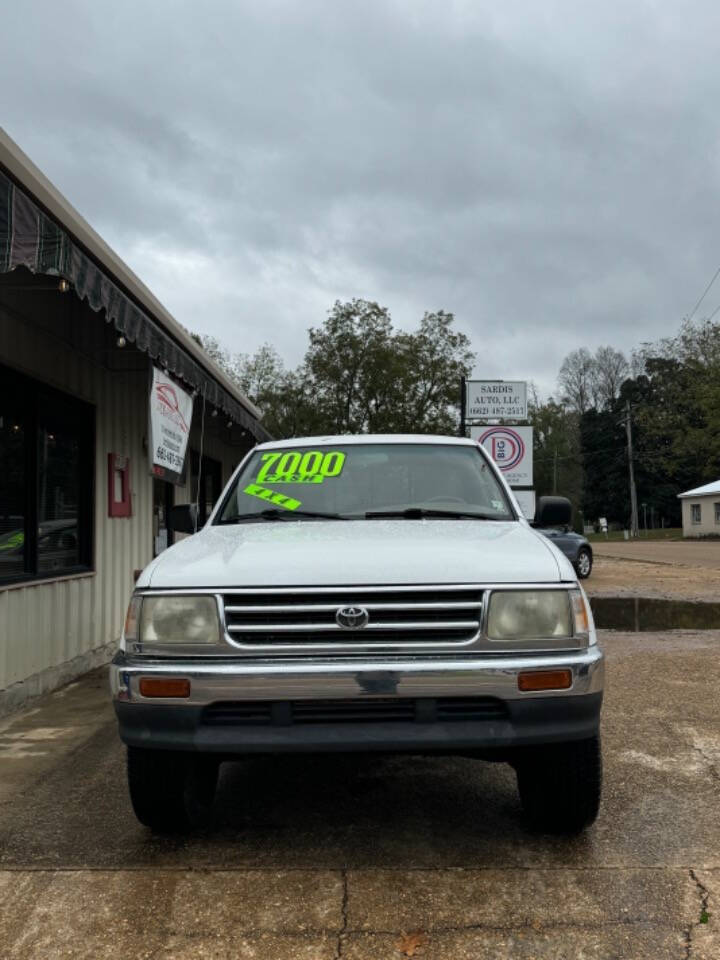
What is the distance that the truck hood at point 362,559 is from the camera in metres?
3.03

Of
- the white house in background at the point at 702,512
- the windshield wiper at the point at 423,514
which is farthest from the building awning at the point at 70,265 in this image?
the white house in background at the point at 702,512

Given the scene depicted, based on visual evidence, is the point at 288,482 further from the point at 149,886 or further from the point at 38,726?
the point at 38,726

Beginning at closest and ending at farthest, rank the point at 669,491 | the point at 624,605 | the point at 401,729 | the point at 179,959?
1. the point at 179,959
2. the point at 401,729
3. the point at 624,605
4. the point at 669,491

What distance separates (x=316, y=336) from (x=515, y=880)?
1210 inches

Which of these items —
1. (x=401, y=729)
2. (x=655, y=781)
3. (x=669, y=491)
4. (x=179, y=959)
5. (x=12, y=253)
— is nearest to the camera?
(x=179, y=959)

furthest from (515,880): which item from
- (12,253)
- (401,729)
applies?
(12,253)

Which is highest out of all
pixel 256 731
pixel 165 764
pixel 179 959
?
pixel 256 731

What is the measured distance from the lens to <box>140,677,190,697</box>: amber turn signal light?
2924 mm

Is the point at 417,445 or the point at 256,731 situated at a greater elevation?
the point at 417,445

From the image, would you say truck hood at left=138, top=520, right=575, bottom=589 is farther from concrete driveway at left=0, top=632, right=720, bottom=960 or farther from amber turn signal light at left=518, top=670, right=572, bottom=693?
concrete driveway at left=0, top=632, right=720, bottom=960

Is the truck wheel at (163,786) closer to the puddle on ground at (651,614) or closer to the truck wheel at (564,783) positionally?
the truck wheel at (564,783)

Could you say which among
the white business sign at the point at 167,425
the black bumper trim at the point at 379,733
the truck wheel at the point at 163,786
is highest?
the white business sign at the point at 167,425

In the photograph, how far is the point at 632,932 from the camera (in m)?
2.70

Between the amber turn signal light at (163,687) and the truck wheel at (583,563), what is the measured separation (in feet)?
50.4
